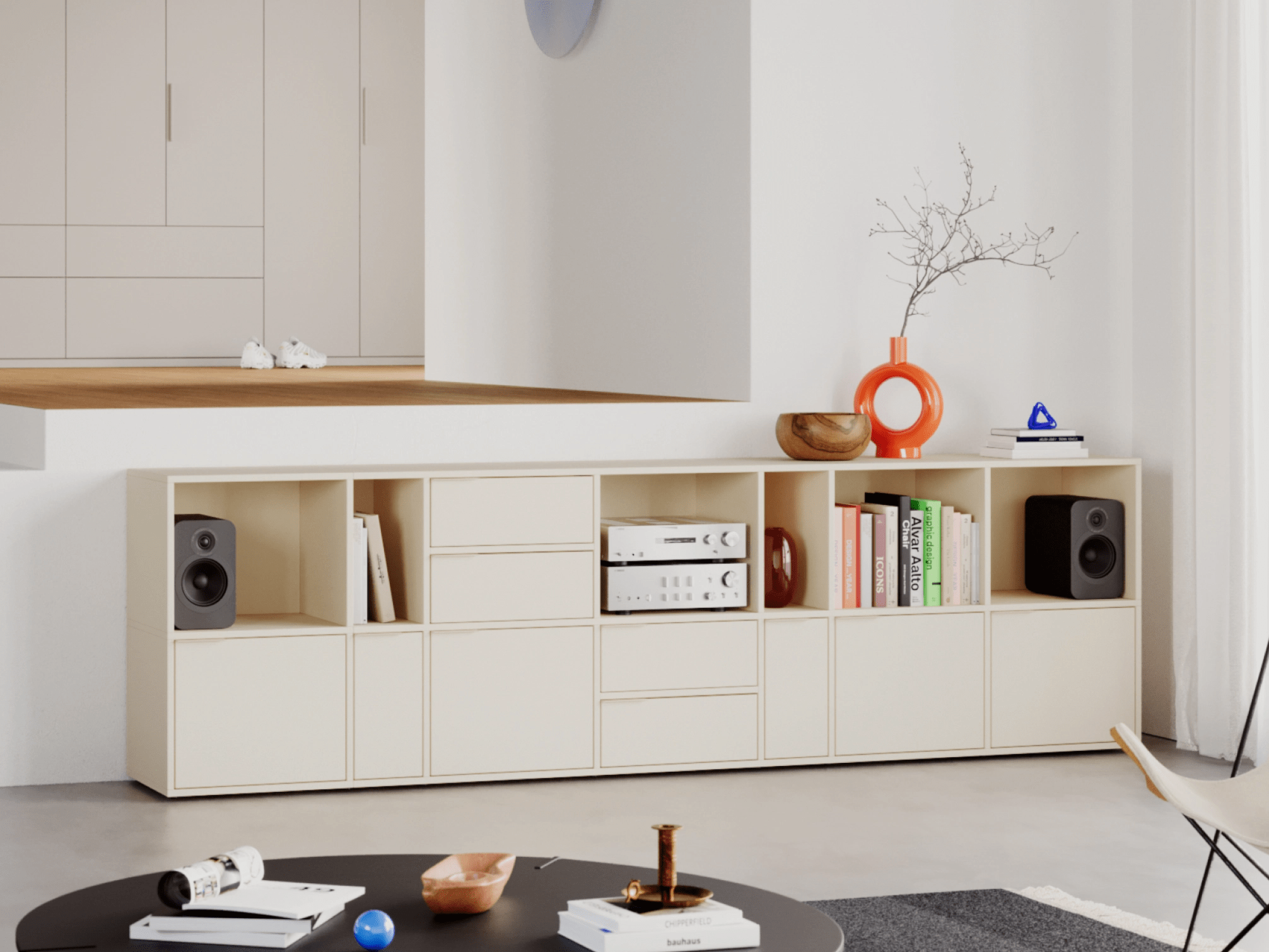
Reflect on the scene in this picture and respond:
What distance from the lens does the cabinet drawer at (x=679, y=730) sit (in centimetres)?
446

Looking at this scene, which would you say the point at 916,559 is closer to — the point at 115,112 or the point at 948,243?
the point at 948,243

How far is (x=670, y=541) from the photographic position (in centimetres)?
449

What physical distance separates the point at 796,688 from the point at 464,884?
2.47m

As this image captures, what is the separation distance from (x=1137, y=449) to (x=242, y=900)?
363cm

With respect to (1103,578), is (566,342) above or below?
above

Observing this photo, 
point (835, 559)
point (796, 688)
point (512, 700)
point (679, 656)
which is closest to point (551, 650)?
point (512, 700)

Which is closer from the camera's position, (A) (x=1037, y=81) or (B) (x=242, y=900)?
(B) (x=242, y=900)

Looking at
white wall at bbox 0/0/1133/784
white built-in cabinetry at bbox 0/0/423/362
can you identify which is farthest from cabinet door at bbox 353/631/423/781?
white built-in cabinetry at bbox 0/0/423/362

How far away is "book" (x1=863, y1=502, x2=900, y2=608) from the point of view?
4648mm

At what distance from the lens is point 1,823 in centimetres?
396

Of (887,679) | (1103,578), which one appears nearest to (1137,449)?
(1103,578)

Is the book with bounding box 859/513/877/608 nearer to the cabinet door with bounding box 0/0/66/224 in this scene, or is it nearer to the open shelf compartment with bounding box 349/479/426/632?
the open shelf compartment with bounding box 349/479/426/632

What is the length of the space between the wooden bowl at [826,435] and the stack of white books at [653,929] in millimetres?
2584

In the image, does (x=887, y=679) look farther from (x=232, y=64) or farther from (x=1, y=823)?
(x=232, y=64)
